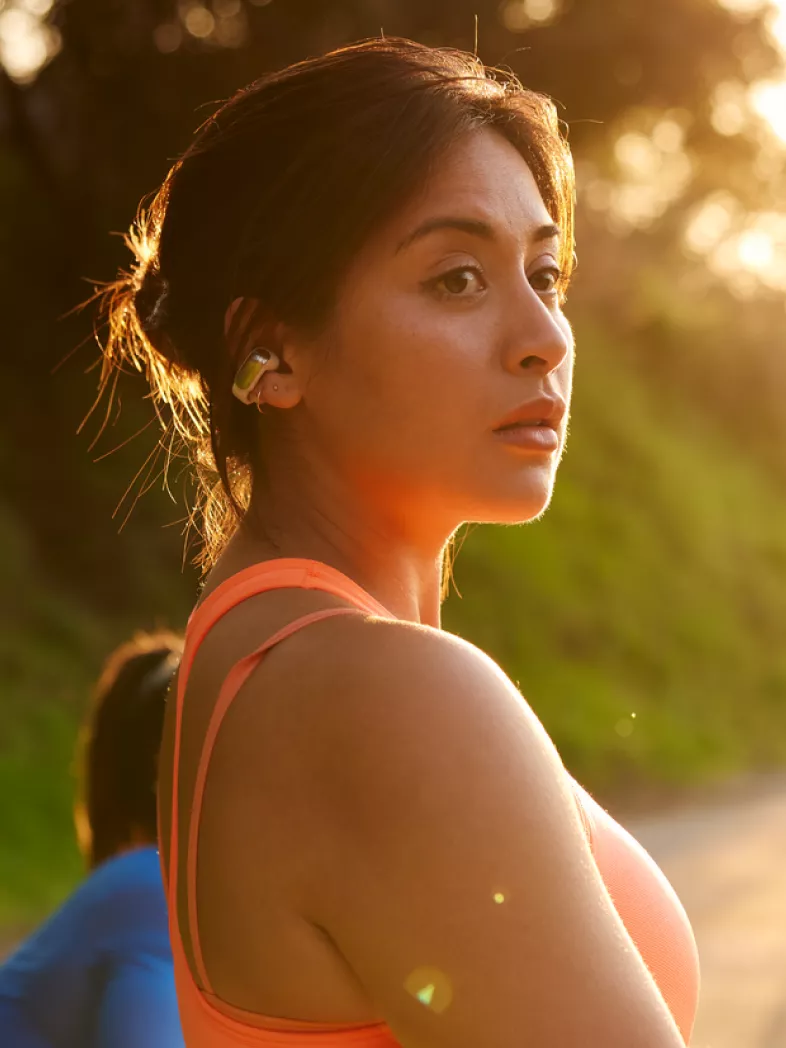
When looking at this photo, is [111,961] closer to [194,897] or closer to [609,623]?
[194,897]

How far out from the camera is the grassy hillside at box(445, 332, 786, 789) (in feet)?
43.1

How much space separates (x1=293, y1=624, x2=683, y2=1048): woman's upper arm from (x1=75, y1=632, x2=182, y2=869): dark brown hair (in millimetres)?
2225

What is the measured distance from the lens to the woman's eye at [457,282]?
1.35 m

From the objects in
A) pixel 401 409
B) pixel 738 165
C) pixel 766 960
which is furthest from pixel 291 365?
pixel 738 165

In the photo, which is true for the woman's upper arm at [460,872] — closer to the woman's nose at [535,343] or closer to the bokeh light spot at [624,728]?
the woman's nose at [535,343]

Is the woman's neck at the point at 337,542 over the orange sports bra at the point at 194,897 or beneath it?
over

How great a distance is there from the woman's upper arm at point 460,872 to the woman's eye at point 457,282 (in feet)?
1.44

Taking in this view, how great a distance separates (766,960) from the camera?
24.4 ft

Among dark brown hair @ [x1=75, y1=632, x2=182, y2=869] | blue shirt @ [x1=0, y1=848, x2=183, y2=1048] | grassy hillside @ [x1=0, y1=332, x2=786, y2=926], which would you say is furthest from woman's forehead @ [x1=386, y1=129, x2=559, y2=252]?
grassy hillside @ [x1=0, y1=332, x2=786, y2=926]

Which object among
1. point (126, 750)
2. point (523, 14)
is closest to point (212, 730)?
point (126, 750)

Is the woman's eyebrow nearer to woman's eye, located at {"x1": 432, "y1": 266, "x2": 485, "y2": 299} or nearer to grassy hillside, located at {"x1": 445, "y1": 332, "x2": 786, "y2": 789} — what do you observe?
woman's eye, located at {"x1": 432, "y1": 266, "x2": 485, "y2": 299}

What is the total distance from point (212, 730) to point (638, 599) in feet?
52.1

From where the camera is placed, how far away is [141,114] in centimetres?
1046

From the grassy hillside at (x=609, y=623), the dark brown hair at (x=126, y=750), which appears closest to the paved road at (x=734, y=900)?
the grassy hillside at (x=609, y=623)
